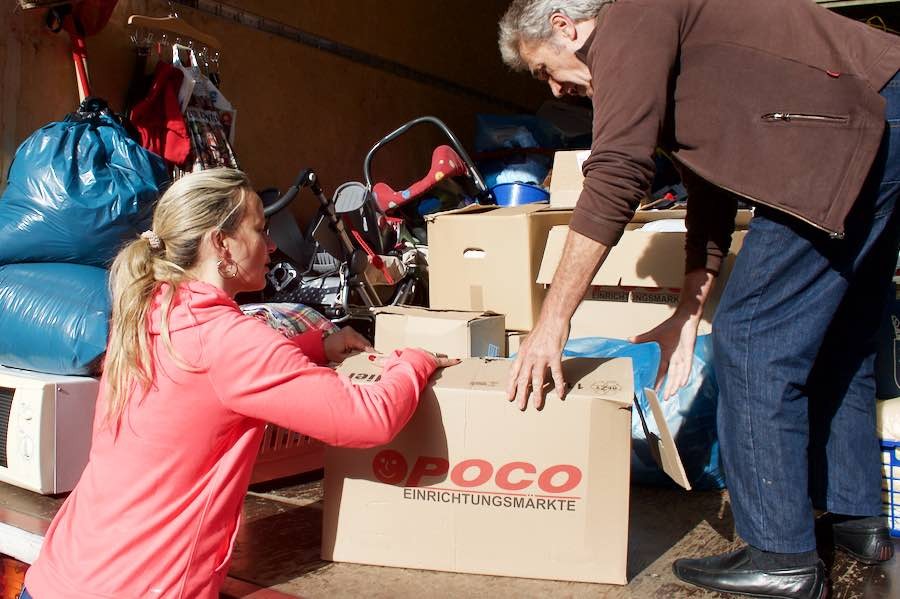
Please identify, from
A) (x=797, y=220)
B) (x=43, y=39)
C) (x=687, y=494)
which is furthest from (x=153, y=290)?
(x=43, y=39)

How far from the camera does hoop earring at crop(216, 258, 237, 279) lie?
156 cm

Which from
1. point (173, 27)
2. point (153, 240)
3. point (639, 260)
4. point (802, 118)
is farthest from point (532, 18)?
point (173, 27)

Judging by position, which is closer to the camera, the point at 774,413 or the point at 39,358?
the point at 774,413

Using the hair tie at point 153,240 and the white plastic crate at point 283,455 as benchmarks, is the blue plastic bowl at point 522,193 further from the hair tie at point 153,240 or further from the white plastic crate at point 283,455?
the hair tie at point 153,240

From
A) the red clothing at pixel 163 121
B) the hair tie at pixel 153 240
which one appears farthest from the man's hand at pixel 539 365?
the red clothing at pixel 163 121

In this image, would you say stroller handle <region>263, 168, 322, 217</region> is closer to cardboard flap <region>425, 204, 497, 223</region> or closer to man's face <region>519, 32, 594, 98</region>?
cardboard flap <region>425, 204, 497, 223</region>

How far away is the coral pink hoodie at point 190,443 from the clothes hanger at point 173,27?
2174 mm

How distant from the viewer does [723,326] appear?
1.60m

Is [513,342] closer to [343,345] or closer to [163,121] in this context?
[343,345]

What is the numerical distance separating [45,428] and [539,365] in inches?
51.6

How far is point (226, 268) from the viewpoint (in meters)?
1.57

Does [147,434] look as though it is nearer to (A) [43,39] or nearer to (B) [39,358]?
(B) [39,358]

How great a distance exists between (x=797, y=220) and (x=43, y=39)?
281 centimetres

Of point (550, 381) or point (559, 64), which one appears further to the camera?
point (559, 64)
